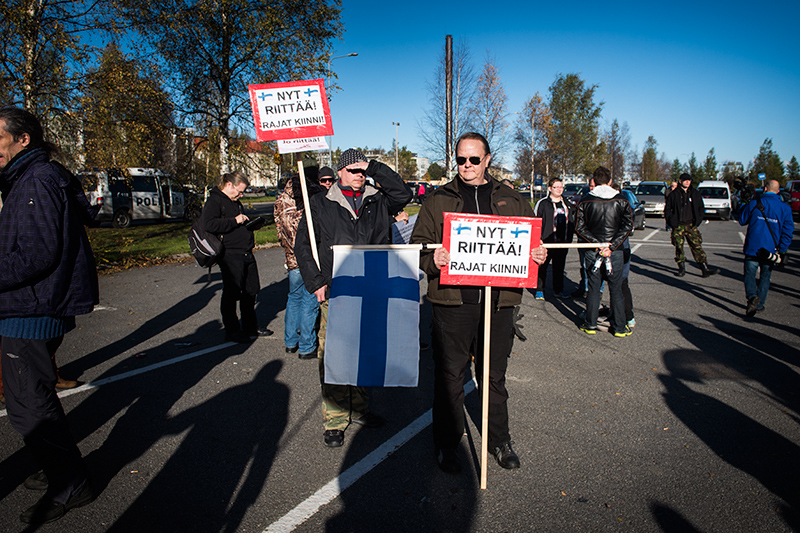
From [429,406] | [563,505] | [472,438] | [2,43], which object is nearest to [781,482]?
[563,505]

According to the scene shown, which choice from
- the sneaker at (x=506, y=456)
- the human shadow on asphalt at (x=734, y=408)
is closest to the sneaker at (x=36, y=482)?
the sneaker at (x=506, y=456)

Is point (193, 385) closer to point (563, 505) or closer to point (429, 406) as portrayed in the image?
point (429, 406)

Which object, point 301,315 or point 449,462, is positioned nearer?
point 449,462

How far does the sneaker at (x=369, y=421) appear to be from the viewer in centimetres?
361

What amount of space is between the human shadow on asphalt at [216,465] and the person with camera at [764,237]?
7074 millimetres

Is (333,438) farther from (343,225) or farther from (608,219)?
(608,219)

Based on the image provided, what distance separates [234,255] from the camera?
17.9ft

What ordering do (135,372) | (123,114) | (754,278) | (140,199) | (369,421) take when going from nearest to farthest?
(369,421)
(135,372)
(754,278)
(123,114)
(140,199)

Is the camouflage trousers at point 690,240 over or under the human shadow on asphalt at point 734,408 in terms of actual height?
over

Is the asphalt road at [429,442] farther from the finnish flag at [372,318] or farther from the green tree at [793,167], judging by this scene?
the green tree at [793,167]

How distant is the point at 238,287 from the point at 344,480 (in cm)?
327

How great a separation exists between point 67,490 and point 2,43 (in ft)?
31.4

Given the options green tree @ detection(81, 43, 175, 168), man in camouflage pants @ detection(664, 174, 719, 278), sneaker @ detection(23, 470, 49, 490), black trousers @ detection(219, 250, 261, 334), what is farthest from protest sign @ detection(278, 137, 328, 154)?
man in camouflage pants @ detection(664, 174, 719, 278)

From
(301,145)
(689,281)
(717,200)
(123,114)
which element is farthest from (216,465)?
(717,200)
